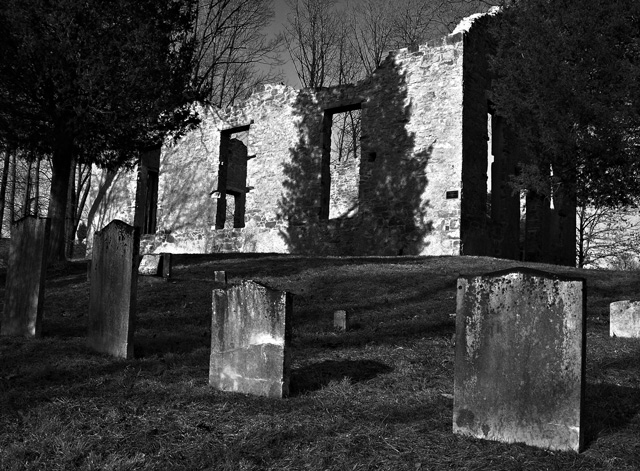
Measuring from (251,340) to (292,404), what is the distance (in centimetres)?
71

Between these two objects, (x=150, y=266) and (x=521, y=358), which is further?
(x=150, y=266)

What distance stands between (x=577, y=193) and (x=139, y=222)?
15370 millimetres

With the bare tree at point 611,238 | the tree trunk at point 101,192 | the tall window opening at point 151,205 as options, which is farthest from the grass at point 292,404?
the bare tree at point 611,238

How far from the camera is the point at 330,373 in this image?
552 centimetres

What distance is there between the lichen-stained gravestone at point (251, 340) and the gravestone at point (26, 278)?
300cm

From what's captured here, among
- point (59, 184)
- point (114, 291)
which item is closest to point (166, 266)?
point (59, 184)

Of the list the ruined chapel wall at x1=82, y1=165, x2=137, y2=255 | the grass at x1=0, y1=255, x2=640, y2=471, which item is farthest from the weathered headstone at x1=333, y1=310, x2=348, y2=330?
the ruined chapel wall at x1=82, y1=165, x2=137, y2=255

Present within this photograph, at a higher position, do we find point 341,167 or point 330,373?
point 341,167

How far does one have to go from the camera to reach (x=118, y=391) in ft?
16.1

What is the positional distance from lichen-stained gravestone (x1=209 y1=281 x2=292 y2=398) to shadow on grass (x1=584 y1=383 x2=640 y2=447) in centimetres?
230

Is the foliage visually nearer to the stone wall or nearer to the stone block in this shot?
the stone wall

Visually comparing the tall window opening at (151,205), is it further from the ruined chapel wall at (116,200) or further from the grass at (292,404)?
the grass at (292,404)

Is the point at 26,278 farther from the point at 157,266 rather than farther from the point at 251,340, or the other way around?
the point at 251,340

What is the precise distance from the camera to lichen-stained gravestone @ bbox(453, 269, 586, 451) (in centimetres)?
362
